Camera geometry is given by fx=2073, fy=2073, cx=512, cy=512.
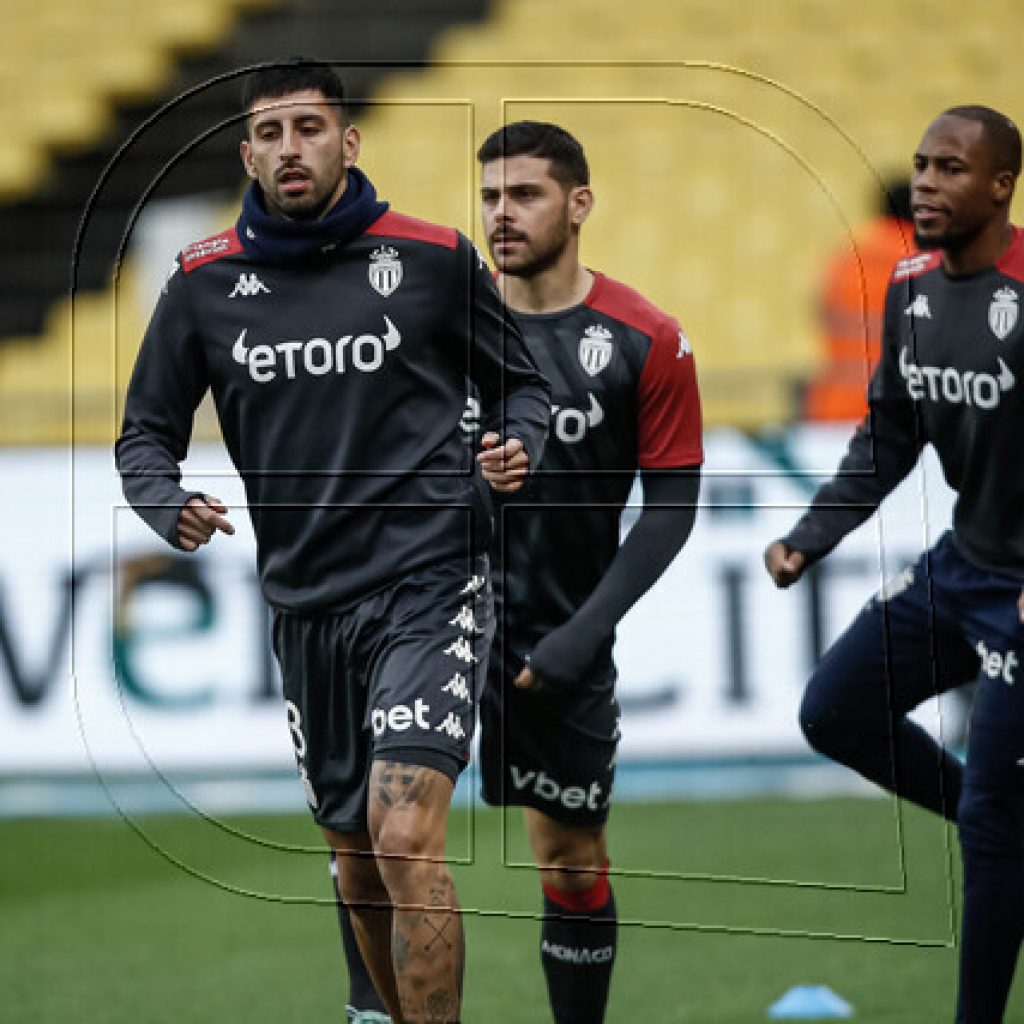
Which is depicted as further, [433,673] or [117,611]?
[117,611]

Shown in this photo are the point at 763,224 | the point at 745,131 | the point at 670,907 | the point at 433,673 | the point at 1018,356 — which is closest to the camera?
the point at 433,673

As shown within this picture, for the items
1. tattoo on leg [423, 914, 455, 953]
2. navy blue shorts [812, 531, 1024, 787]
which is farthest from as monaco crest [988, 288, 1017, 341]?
tattoo on leg [423, 914, 455, 953]

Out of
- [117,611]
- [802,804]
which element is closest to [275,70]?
[117,611]

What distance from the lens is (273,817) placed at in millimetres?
3613

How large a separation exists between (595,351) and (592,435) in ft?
0.43

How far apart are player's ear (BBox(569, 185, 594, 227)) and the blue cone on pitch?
4.71 feet

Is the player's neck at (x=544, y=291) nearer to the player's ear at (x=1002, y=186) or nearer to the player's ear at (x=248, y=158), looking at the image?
the player's ear at (x=248, y=158)

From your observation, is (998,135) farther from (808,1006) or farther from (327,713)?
(808,1006)

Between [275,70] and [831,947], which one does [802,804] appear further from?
[275,70]

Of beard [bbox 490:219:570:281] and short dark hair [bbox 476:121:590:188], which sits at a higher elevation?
short dark hair [bbox 476:121:590:188]

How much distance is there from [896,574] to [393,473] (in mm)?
1042

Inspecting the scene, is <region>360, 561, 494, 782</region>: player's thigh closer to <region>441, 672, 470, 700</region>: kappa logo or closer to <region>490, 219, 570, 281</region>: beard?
<region>441, 672, 470, 700</region>: kappa logo

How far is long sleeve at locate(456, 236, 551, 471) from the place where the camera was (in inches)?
118

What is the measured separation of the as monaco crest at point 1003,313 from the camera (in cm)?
323
